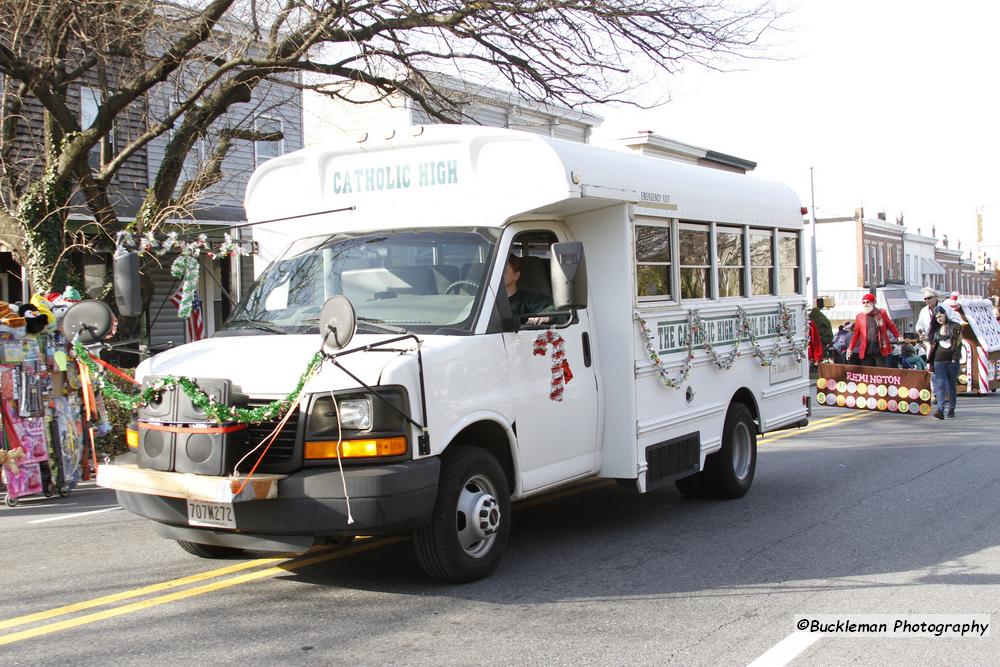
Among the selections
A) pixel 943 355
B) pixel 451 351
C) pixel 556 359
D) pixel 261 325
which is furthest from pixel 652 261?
pixel 943 355

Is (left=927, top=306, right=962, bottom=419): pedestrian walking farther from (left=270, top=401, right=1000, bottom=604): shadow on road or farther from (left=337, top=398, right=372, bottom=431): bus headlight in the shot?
(left=337, top=398, right=372, bottom=431): bus headlight

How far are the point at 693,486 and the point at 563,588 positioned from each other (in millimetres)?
3221

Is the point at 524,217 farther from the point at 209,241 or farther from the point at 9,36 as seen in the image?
the point at 9,36

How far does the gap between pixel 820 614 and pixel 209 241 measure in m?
5.08

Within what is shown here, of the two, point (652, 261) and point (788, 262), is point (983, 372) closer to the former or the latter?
point (788, 262)

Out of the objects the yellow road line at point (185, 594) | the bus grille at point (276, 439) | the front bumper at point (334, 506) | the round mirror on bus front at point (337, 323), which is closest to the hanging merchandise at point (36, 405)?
the yellow road line at point (185, 594)

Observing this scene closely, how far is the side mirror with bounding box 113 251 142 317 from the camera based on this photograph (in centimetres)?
636

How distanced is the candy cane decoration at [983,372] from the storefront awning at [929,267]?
57.8 meters

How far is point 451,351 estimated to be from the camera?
580cm

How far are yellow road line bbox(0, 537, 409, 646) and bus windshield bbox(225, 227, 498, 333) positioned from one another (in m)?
1.54

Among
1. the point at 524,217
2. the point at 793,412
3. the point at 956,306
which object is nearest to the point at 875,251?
the point at 956,306

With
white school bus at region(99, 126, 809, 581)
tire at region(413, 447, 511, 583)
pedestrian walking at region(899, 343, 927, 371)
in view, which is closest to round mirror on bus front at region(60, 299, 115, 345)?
white school bus at region(99, 126, 809, 581)

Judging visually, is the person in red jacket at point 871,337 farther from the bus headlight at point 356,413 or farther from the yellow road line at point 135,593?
the bus headlight at point 356,413

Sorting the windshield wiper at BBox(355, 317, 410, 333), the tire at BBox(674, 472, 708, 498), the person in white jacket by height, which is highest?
the windshield wiper at BBox(355, 317, 410, 333)
